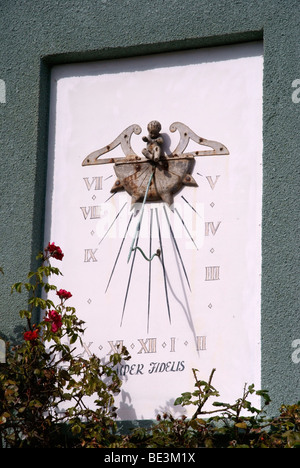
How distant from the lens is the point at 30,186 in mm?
9523

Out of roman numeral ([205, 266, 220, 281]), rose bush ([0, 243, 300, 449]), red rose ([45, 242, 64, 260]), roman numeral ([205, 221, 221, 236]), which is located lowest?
rose bush ([0, 243, 300, 449])

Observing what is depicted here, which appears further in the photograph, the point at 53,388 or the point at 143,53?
the point at 143,53

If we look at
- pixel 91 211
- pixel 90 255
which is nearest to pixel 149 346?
pixel 90 255

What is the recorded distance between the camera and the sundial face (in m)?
8.95

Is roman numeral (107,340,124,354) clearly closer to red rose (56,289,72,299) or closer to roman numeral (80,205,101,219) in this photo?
red rose (56,289,72,299)

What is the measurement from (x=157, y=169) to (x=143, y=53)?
82 centimetres

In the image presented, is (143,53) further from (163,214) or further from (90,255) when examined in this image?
(90,255)

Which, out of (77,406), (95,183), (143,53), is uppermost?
(143,53)

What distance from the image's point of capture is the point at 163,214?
9.29 meters

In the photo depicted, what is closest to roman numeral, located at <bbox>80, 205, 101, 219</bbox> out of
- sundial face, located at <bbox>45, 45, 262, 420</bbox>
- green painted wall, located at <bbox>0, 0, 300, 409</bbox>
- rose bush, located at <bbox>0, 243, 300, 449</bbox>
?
sundial face, located at <bbox>45, 45, 262, 420</bbox>

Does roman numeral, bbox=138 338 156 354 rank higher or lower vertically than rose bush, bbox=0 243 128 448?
higher

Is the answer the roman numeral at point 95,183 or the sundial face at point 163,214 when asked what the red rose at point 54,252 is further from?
the roman numeral at point 95,183

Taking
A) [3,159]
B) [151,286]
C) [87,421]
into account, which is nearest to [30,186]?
[3,159]

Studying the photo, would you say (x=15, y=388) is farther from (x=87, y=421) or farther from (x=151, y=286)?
(x=151, y=286)
